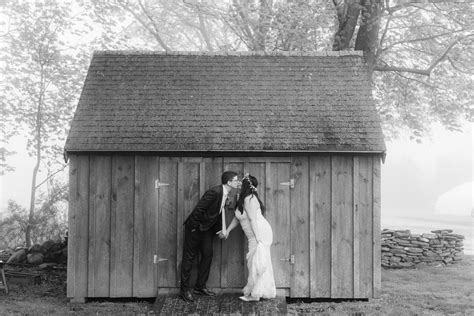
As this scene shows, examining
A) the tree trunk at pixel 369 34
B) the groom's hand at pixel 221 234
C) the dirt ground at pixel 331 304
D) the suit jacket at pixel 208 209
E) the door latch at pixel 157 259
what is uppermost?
the tree trunk at pixel 369 34

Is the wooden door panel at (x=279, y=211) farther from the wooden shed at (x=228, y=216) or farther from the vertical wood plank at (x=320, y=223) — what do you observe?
the vertical wood plank at (x=320, y=223)

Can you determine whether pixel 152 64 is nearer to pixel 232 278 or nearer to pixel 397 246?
pixel 232 278

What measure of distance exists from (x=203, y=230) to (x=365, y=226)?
2.94 metres

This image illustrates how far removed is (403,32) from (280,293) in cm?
1230

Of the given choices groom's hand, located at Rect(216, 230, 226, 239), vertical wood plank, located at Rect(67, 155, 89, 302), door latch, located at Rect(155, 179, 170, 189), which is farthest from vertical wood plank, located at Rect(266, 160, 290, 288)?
vertical wood plank, located at Rect(67, 155, 89, 302)

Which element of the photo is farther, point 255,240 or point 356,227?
point 356,227

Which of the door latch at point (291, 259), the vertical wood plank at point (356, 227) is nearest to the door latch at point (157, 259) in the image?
the door latch at point (291, 259)

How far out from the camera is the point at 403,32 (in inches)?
781

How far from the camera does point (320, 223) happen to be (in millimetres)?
10688

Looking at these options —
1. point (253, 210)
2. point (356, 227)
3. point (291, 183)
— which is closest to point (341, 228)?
point (356, 227)

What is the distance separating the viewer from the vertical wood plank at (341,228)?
10648 mm

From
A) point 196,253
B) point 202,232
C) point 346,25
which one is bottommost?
point 196,253

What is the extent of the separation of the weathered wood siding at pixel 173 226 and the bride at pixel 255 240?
2.14ft

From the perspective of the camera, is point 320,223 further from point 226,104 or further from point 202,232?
point 226,104
